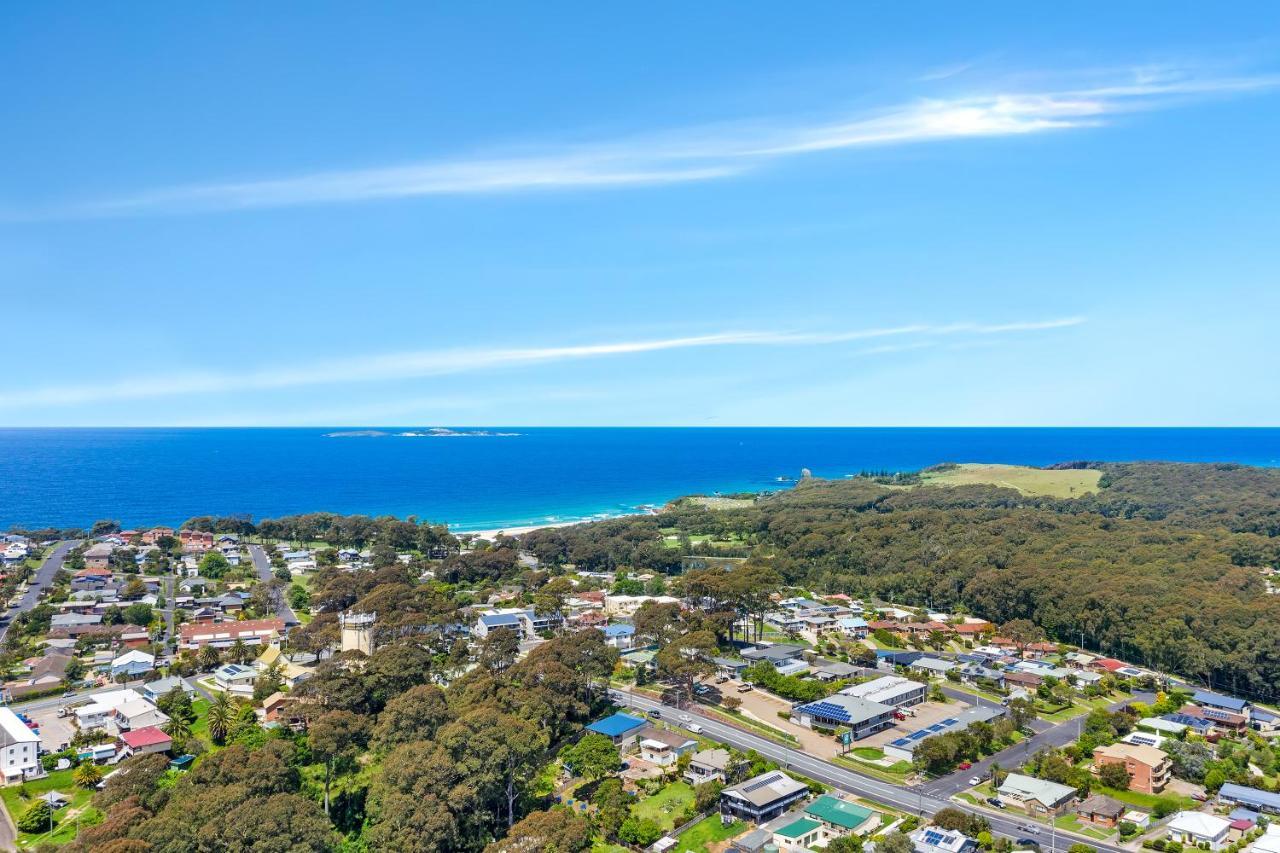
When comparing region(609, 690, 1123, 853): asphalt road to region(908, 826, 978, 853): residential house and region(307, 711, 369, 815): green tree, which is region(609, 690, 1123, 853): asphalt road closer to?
region(908, 826, 978, 853): residential house

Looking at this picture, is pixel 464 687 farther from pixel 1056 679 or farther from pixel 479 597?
pixel 1056 679

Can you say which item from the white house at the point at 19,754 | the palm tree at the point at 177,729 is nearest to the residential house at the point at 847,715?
the palm tree at the point at 177,729

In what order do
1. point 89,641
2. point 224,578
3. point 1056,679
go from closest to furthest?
point 1056,679 < point 89,641 < point 224,578

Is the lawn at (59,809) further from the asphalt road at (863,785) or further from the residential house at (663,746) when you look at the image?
the asphalt road at (863,785)

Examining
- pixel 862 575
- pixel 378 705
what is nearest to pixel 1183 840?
pixel 378 705

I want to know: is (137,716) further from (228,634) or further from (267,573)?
(267,573)

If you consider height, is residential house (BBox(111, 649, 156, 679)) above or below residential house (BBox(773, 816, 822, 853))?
above

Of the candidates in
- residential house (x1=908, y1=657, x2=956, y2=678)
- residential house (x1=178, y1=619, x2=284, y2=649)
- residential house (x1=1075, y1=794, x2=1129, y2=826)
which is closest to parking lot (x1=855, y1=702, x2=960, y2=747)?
residential house (x1=908, y1=657, x2=956, y2=678)
